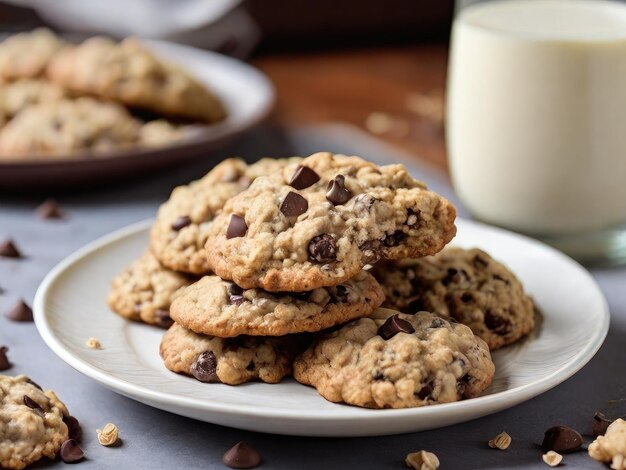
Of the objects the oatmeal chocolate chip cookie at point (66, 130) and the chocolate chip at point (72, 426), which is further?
the oatmeal chocolate chip cookie at point (66, 130)

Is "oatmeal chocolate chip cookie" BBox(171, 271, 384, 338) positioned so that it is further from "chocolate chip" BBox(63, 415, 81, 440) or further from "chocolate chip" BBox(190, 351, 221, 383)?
"chocolate chip" BBox(63, 415, 81, 440)

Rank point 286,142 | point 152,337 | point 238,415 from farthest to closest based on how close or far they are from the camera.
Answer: point 286,142 < point 152,337 < point 238,415

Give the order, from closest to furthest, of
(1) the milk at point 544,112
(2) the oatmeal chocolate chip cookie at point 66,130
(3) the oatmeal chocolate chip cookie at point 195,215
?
(3) the oatmeal chocolate chip cookie at point 195,215
(1) the milk at point 544,112
(2) the oatmeal chocolate chip cookie at point 66,130

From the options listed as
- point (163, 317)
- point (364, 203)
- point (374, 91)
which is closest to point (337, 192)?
point (364, 203)

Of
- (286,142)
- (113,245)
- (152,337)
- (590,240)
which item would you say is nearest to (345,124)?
(286,142)

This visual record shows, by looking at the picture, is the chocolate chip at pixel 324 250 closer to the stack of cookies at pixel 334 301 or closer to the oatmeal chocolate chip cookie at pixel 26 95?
the stack of cookies at pixel 334 301

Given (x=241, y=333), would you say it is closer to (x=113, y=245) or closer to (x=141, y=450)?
(x=141, y=450)

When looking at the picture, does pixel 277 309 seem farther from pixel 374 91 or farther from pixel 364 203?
pixel 374 91

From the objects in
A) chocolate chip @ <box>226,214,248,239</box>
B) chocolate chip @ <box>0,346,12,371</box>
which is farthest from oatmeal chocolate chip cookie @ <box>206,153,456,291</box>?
chocolate chip @ <box>0,346,12,371</box>

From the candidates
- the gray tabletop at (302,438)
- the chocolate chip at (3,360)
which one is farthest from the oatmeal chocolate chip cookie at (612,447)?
the chocolate chip at (3,360)
